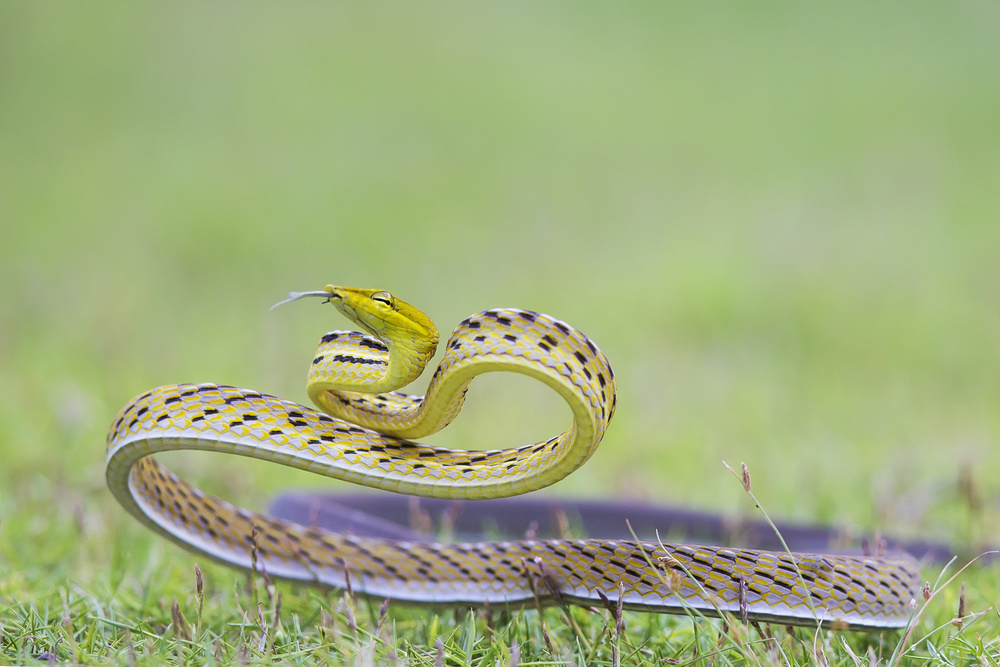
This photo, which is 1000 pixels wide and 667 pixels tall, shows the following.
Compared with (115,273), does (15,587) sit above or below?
below

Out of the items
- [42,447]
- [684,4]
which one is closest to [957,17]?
[684,4]

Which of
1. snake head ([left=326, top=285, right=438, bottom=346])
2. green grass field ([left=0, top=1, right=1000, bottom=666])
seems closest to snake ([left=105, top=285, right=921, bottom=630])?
snake head ([left=326, top=285, right=438, bottom=346])

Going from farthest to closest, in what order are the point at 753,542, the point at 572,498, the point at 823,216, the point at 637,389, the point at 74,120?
the point at 74,120, the point at 823,216, the point at 637,389, the point at 572,498, the point at 753,542

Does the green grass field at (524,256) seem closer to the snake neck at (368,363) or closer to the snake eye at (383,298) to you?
the snake neck at (368,363)

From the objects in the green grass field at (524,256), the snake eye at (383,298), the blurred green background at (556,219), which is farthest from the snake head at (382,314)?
the blurred green background at (556,219)

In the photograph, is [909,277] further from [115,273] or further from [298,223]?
[115,273]

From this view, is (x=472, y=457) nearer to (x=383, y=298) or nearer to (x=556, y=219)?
(x=383, y=298)
